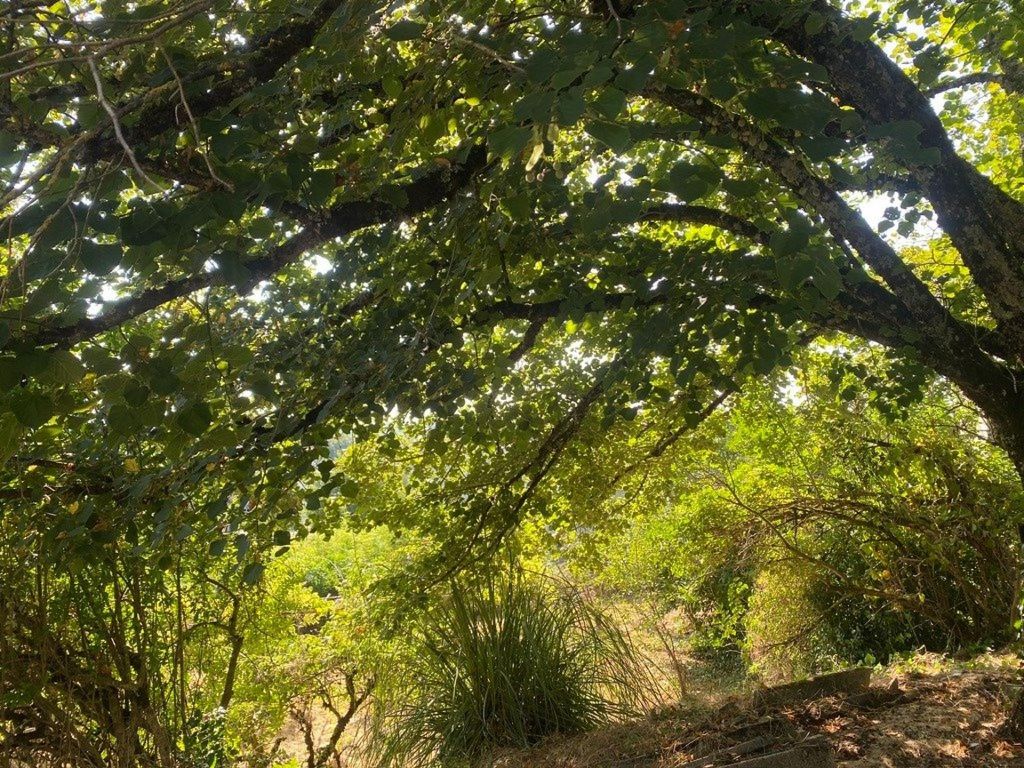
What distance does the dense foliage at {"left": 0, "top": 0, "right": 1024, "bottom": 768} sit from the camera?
1.17 m

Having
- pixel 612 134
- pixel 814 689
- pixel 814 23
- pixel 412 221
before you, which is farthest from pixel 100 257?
pixel 814 689

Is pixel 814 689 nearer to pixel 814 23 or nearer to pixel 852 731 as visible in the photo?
pixel 852 731

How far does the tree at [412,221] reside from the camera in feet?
3.66

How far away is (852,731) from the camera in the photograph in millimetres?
2668

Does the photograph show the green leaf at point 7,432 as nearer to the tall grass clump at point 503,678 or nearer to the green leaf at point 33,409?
the green leaf at point 33,409

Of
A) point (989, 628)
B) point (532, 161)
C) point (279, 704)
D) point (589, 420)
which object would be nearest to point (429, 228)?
point (532, 161)

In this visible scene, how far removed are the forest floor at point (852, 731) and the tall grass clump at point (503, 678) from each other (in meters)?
0.26

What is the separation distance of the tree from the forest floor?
38.6 inches

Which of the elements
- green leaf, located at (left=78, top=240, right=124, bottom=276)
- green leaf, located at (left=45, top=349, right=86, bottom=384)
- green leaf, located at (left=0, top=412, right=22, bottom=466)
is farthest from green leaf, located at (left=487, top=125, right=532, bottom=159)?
green leaf, located at (left=0, top=412, right=22, bottom=466)

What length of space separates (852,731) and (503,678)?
155 cm

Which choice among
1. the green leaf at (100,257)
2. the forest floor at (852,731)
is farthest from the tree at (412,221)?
the forest floor at (852,731)

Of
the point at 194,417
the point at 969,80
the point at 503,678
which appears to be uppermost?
the point at 969,80

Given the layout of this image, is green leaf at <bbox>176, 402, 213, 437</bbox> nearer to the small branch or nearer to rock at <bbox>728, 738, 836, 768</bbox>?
rock at <bbox>728, 738, 836, 768</bbox>

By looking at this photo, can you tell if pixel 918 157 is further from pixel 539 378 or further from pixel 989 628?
pixel 989 628
